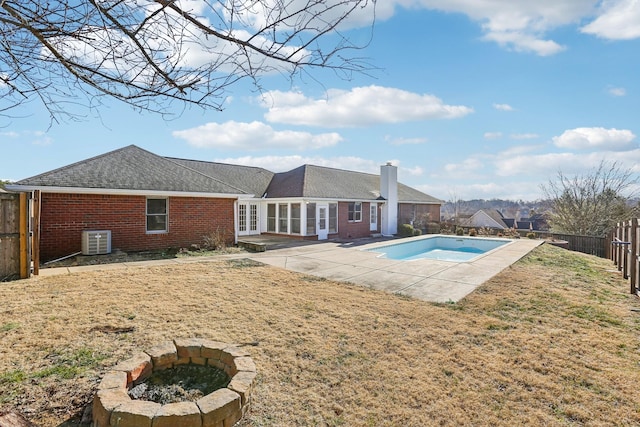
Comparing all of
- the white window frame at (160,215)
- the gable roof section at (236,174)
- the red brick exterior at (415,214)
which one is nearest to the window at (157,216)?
the white window frame at (160,215)

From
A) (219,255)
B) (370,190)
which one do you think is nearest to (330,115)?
(219,255)

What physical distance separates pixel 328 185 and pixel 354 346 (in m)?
17.7

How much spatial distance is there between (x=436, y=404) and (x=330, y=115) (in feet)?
11.9

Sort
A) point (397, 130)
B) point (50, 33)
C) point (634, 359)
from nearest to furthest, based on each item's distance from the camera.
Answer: point (50, 33) → point (634, 359) → point (397, 130)

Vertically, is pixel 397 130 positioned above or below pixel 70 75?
above

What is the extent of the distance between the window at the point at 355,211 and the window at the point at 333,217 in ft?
4.57

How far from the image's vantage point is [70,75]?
294 centimetres

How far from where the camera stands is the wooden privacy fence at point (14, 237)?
7.48m

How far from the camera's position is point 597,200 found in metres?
22.2

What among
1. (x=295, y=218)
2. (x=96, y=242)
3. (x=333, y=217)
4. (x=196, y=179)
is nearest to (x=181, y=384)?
(x=96, y=242)

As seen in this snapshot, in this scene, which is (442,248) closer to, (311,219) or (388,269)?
(311,219)

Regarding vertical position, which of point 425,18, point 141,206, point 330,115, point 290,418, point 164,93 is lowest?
point 290,418

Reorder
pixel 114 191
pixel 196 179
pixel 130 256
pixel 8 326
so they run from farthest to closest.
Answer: pixel 196 179 < pixel 114 191 < pixel 130 256 < pixel 8 326

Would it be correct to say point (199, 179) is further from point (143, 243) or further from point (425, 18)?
point (425, 18)
